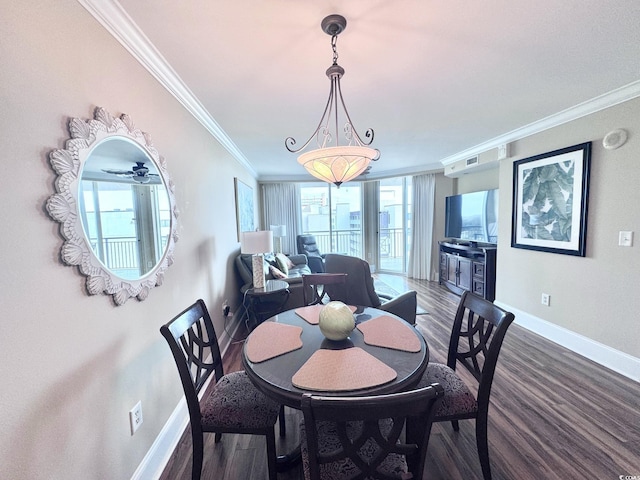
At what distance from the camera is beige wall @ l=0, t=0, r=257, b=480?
2.71 feet

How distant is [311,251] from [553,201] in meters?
4.22

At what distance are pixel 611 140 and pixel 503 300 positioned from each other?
7.07 ft

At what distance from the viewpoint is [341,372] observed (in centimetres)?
112

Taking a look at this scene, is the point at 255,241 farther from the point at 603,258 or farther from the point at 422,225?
the point at 422,225

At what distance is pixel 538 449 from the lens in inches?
62.5

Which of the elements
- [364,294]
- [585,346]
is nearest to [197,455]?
[364,294]

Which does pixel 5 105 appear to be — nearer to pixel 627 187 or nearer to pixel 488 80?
pixel 488 80

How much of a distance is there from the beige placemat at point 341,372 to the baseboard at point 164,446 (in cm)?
107

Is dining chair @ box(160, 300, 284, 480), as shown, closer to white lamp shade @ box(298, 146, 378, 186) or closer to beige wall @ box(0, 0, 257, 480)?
beige wall @ box(0, 0, 257, 480)

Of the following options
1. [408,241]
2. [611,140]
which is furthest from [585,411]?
[408,241]

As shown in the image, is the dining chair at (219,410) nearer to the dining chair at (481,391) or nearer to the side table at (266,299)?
the dining chair at (481,391)

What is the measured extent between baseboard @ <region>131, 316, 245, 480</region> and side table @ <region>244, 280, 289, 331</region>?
117 centimetres

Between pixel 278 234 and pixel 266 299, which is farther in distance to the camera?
pixel 278 234

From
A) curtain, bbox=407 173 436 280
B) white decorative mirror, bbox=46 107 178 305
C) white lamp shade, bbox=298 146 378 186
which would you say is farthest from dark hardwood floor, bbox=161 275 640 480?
curtain, bbox=407 173 436 280
